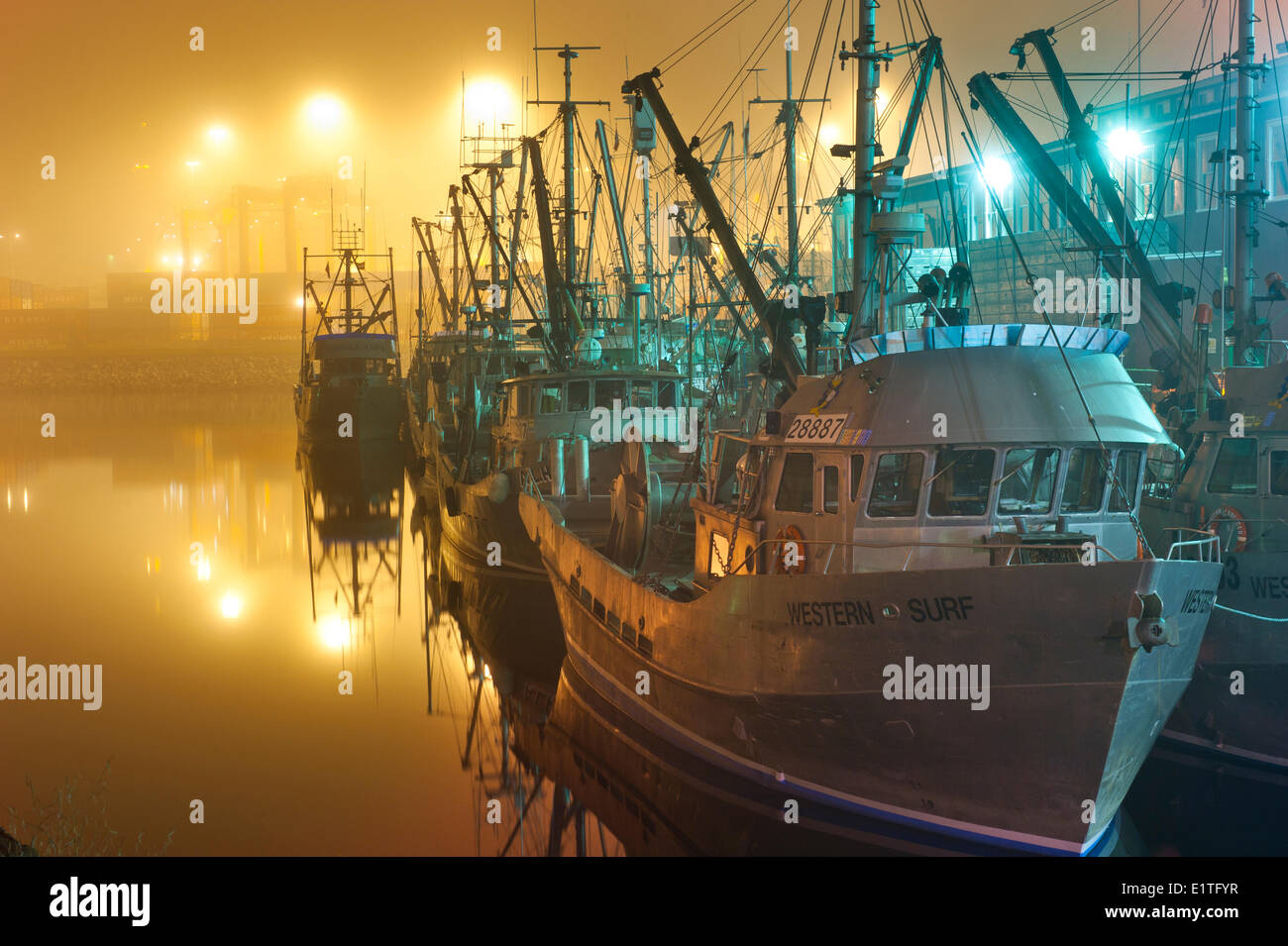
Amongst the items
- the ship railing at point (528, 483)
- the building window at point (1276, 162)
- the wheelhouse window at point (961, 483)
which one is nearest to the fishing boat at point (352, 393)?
the ship railing at point (528, 483)

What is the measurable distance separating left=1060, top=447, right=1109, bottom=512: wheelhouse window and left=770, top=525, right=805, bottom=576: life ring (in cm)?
255

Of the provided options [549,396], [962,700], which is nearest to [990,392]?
[962,700]

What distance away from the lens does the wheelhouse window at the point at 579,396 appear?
26.2 metres

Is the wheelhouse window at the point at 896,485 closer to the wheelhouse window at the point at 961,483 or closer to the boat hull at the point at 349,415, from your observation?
the wheelhouse window at the point at 961,483

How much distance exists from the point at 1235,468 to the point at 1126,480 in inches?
151

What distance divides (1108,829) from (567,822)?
18.9 feet

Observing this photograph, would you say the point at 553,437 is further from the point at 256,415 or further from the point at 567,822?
the point at 256,415

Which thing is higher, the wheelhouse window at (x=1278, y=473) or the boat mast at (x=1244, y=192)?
the boat mast at (x=1244, y=192)

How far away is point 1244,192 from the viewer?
17.5m

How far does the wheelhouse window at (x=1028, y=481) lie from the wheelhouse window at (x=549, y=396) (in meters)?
16.3

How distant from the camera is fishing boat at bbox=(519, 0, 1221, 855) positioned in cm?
966

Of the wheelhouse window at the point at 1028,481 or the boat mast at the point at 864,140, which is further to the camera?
the boat mast at the point at 864,140

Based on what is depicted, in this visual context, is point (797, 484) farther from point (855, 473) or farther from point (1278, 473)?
point (1278, 473)

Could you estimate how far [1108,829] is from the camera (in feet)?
36.3
